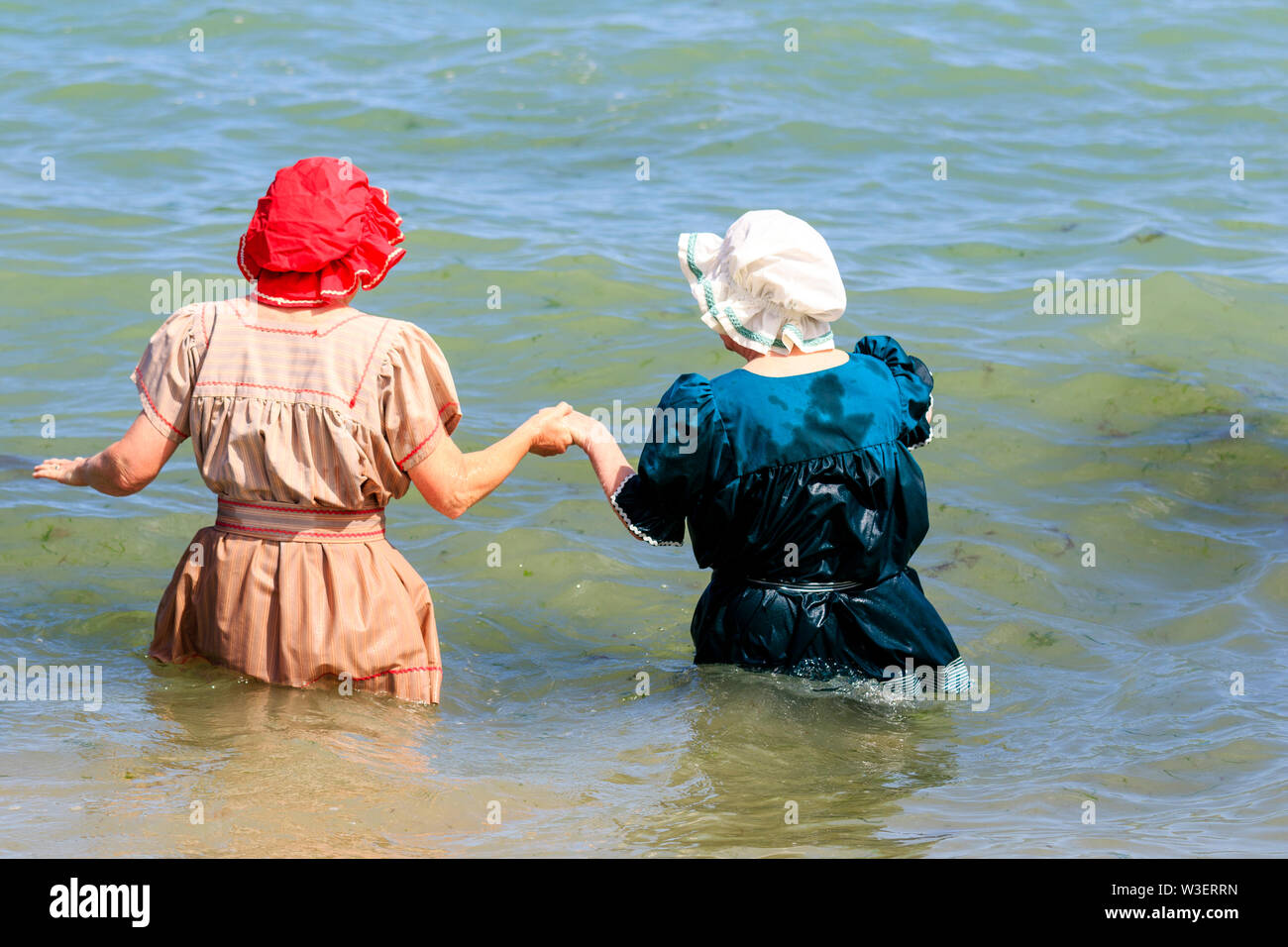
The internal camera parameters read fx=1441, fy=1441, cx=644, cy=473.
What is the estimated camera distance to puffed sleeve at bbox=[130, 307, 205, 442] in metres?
3.69

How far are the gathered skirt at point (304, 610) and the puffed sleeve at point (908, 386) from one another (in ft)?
4.76

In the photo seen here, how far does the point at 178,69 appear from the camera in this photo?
42.8ft

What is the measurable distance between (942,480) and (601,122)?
621 centimetres

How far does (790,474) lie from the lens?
12.6ft

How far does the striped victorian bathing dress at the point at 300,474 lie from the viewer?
3648mm

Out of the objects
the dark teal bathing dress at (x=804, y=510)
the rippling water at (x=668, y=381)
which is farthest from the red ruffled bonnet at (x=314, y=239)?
the rippling water at (x=668, y=381)

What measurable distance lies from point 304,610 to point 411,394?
68cm

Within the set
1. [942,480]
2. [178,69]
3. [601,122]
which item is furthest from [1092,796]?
[178,69]

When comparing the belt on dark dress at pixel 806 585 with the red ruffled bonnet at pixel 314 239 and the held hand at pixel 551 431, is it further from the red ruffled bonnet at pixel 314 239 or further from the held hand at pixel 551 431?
the red ruffled bonnet at pixel 314 239

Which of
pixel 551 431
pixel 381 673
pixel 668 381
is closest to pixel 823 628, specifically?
pixel 551 431

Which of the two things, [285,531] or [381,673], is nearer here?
[285,531]

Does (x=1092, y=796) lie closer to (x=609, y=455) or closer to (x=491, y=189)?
(x=609, y=455)

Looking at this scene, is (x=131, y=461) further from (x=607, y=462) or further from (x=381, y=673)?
(x=607, y=462)

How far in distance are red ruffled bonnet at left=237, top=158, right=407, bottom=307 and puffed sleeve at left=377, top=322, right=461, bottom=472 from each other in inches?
7.6
